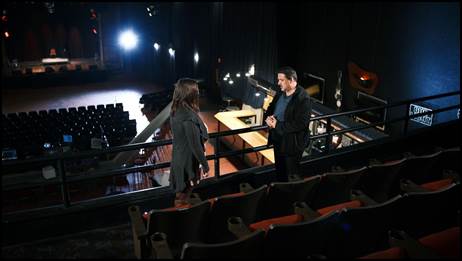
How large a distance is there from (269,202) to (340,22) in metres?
9.44

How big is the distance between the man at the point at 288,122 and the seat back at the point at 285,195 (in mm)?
656

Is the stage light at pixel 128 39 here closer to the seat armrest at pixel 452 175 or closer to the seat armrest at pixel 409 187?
the seat armrest at pixel 452 175

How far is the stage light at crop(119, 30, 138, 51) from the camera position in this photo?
23875mm

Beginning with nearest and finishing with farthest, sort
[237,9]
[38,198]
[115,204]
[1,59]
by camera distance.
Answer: [115,204] → [38,198] → [237,9] → [1,59]

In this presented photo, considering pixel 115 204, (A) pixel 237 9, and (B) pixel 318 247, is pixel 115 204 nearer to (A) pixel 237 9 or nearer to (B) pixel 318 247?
(B) pixel 318 247

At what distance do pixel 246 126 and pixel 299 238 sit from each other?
7.39m

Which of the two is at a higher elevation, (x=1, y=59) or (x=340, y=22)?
(x=340, y=22)

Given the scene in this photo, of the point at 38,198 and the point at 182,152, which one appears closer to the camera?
the point at 182,152

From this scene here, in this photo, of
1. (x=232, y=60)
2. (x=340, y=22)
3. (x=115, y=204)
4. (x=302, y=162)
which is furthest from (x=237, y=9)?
(x=115, y=204)

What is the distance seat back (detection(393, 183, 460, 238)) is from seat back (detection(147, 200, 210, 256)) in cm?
143

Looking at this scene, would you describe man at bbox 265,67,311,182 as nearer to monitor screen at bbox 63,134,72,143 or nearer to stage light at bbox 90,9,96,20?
monitor screen at bbox 63,134,72,143

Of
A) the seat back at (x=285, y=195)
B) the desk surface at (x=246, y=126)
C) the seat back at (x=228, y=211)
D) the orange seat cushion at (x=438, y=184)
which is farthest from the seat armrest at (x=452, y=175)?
the desk surface at (x=246, y=126)

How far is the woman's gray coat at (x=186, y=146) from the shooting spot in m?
3.91

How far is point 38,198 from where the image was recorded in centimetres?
958
